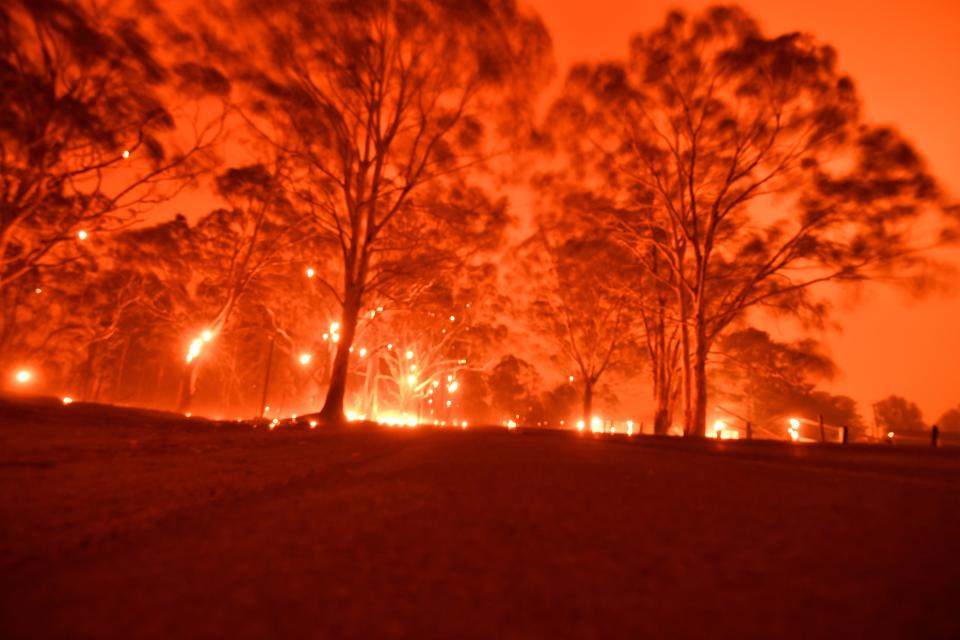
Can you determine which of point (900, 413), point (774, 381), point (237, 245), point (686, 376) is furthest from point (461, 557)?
point (900, 413)

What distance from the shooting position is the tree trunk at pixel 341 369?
11.9 metres

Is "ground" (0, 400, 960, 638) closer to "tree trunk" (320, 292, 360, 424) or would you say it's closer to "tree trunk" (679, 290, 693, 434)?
"tree trunk" (320, 292, 360, 424)

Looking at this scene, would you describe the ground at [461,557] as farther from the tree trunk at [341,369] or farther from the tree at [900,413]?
the tree at [900,413]

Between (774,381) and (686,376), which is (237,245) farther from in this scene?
(774,381)

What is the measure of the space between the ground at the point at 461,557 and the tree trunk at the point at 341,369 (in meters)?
9.40

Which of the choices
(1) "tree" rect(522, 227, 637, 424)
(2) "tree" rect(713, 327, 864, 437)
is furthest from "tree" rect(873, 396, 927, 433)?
(1) "tree" rect(522, 227, 637, 424)

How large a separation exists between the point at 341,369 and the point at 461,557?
39.0 ft

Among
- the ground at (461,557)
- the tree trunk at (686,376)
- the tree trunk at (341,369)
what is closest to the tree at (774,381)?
the tree trunk at (686,376)

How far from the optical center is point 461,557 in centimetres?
134

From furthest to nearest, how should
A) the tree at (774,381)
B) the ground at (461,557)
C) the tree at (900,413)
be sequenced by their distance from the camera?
the tree at (900,413) → the tree at (774,381) → the ground at (461,557)

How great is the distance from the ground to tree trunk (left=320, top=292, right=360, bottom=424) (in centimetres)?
940

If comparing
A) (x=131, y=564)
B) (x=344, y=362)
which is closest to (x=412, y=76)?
(x=344, y=362)

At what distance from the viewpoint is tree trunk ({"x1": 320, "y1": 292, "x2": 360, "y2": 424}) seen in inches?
467

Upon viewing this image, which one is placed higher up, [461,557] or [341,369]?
[341,369]
